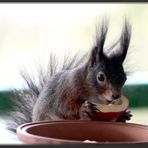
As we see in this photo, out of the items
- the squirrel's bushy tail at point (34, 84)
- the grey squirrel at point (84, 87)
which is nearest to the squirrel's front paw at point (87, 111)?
the grey squirrel at point (84, 87)

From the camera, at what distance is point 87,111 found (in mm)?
1275

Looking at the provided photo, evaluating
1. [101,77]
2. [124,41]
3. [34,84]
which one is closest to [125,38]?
[124,41]

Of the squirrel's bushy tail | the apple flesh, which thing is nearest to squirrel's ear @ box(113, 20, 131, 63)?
the apple flesh

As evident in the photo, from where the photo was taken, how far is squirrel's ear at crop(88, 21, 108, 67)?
1.28m

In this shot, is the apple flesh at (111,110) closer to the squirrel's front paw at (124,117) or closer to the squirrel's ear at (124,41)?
the squirrel's front paw at (124,117)

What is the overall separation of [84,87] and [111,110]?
0.19 m

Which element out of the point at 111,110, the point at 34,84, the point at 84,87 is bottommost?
the point at 111,110

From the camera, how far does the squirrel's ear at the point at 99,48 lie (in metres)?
1.28

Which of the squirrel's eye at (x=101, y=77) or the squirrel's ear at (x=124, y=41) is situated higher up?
the squirrel's ear at (x=124, y=41)

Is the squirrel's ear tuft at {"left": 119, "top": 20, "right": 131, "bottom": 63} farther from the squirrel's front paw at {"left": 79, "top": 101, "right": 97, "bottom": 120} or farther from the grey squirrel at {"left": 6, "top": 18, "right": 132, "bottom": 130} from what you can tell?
the squirrel's front paw at {"left": 79, "top": 101, "right": 97, "bottom": 120}

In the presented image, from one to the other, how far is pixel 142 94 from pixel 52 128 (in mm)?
1808

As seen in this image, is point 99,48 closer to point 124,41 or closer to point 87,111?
point 124,41

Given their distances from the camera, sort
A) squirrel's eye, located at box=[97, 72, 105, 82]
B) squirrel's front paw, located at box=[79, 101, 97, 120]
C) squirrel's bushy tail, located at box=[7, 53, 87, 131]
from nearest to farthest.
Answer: squirrel's front paw, located at box=[79, 101, 97, 120], squirrel's eye, located at box=[97, 72, 105, 82], squirrel's bushy tail, located at box=[7, 53, 87, 131]

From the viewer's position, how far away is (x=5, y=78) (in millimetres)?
2318
